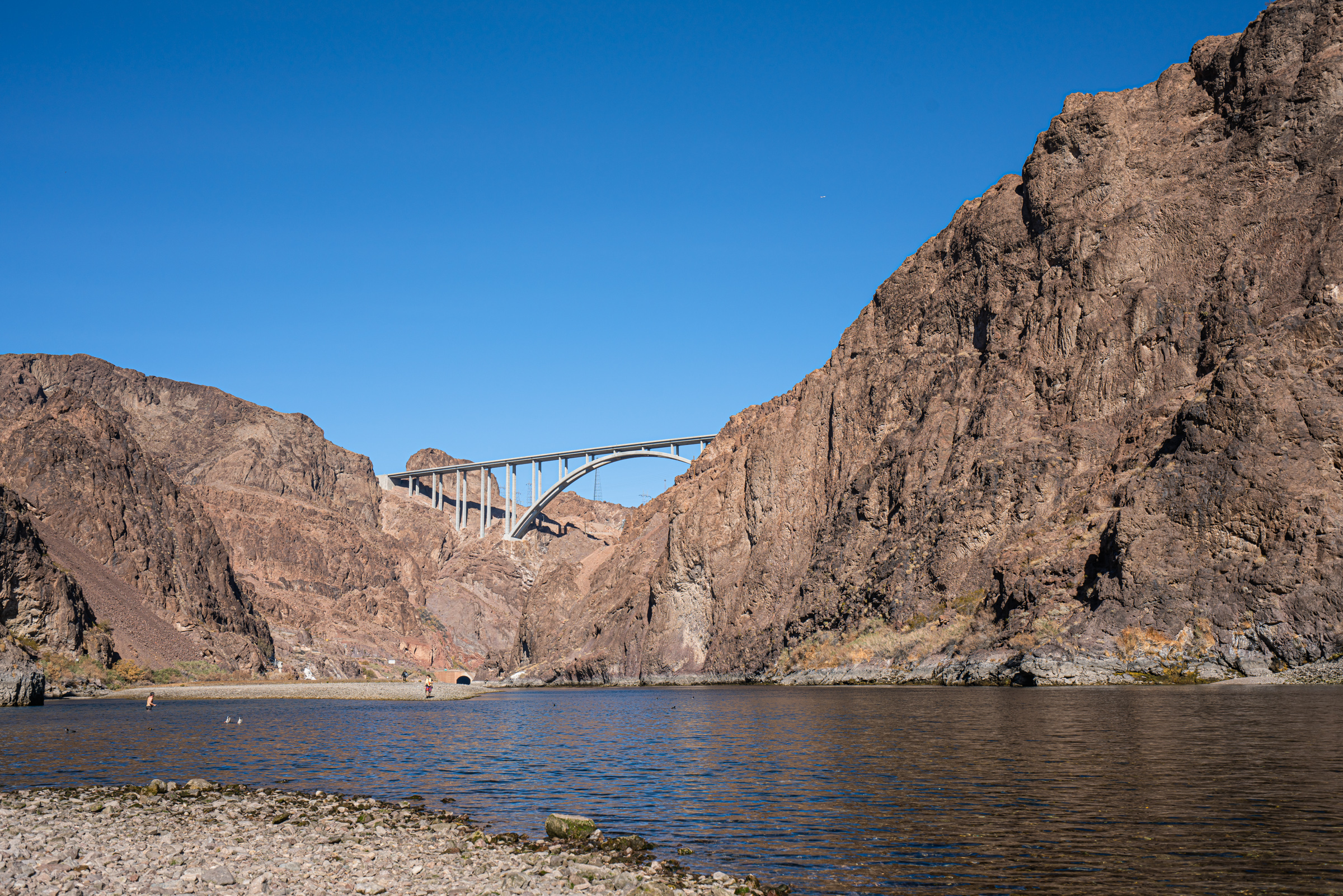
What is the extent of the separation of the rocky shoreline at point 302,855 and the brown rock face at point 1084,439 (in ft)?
187

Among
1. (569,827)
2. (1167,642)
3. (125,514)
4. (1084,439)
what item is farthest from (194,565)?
(569,827)

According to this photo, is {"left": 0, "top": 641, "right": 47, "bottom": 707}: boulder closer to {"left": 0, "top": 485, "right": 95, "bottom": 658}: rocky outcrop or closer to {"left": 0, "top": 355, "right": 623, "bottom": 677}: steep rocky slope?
{"left": 0, "top": 485, "right": 95, "bottom": 658}: rocky outcrop

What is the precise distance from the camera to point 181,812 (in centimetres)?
2325

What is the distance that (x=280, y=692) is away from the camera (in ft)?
297

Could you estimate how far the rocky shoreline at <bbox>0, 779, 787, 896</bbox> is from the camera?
53.7 ft

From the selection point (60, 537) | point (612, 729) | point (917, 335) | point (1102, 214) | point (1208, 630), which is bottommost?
point (612, 729)

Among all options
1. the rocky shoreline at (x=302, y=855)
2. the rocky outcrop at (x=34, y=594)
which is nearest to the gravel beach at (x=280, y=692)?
the rocky outcrop at (x=34, y=594)

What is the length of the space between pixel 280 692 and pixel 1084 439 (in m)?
73.7

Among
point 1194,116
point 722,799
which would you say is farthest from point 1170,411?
point 722,799

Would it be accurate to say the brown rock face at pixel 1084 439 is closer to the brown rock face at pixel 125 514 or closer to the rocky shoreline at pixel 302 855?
the brown rock face at pixel 125 514

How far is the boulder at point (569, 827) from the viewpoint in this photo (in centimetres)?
2058

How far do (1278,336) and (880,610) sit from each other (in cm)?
3888

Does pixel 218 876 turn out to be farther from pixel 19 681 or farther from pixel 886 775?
pixel 19 681

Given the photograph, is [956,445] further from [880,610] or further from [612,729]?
[612,729]
